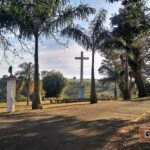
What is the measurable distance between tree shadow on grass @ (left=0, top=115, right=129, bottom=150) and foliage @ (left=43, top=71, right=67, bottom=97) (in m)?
62.1

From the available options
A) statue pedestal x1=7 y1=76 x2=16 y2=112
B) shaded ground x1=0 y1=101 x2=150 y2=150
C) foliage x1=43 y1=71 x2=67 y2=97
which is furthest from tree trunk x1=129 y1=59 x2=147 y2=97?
shaded ground x1=0 y1=101 x2=150 y2=150

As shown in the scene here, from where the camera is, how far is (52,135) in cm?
1356

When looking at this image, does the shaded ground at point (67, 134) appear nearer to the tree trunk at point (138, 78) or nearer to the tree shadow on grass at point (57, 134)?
the tree shadow on grass at point (57, 134)

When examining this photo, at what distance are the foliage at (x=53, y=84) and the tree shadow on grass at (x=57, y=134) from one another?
62.1 metres

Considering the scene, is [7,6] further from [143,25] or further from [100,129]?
[143,25]

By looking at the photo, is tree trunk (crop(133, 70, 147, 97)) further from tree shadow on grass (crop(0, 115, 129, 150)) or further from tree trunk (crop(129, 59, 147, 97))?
tree shadow on grass (crop(0, 115, 129, 150))

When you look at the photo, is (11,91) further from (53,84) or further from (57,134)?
(53,84)

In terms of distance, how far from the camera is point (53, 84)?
81562 mm

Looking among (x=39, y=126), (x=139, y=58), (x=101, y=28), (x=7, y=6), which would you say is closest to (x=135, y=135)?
(x=39, y=126)

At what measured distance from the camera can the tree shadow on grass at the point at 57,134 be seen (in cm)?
1195

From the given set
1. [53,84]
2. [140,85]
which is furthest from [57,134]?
[53,84]

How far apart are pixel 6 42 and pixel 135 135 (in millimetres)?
5111

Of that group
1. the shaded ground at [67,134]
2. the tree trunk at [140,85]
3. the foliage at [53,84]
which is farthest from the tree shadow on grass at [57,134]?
the foliage at [53,84]

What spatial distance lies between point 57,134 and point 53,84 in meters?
67.9
